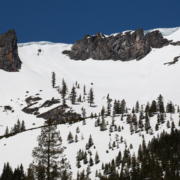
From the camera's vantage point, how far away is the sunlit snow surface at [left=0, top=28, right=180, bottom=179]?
52.2 meters

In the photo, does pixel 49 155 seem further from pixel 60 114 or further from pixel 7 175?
pixel 60 114

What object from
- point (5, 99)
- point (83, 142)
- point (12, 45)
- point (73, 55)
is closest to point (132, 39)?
point (73, 55)

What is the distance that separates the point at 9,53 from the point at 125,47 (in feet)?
325

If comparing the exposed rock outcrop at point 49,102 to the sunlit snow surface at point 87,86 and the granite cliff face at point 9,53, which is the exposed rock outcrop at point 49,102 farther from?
the granite cliff face at point 9,53

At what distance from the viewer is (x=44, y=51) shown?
194 meters

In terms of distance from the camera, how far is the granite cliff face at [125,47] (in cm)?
17700

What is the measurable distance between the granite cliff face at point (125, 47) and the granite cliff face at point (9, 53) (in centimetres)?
5464

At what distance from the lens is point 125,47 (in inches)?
7598

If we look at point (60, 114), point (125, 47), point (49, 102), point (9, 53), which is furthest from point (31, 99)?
point (125, 47)

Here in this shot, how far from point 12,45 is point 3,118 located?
78424 mm

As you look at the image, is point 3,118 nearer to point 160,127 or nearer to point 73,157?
point 73,157

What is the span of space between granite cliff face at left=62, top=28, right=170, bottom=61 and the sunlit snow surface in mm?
7243

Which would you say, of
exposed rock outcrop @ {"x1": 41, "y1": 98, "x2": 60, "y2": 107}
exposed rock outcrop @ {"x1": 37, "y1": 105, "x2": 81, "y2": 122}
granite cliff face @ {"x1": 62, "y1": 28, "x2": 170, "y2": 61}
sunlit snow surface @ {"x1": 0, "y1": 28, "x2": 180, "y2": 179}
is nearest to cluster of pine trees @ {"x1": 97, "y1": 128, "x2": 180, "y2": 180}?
sunlit snow surface @ {"x1": 0, "y1": 28, "x2": 180, "y2": 179}

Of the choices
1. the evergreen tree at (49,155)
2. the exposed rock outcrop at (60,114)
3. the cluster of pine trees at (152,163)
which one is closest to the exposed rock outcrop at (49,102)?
the exposed rock outcrop at (60,114)
